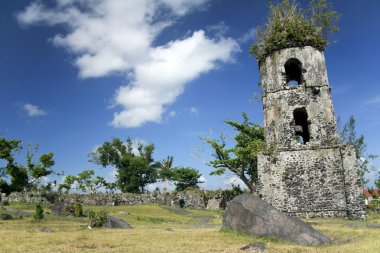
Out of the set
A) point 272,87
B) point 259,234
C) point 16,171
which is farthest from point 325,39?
point 16,171

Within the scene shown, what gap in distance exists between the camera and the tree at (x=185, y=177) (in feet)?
182

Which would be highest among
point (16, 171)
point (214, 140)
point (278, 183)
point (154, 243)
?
point (214, 140)

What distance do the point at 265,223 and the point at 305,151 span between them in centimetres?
933

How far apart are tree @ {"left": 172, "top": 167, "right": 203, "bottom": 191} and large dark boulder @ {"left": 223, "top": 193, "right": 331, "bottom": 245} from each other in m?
41.6

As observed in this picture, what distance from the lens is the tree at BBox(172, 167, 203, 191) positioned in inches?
2190

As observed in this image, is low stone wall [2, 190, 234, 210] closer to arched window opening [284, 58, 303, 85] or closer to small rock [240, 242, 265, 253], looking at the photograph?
arched window opening [284, 58, 303, 85]

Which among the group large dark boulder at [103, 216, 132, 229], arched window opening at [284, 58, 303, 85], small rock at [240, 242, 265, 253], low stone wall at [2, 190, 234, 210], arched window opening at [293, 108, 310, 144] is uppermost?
arched window opening at [284, 58, 303, 85]

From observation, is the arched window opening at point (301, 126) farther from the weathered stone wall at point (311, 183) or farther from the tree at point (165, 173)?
the tree at point (165, 173)

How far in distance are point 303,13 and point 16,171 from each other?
100 feet

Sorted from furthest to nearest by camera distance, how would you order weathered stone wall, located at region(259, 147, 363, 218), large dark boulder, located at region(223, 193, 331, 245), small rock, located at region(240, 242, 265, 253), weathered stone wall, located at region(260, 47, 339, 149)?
weathered stone wall, located at region(260, 47, 339, 149)
weathered stone wall, located at region(259, 147, 363, 218)
large dark boulder, located at region(223, 193, 331, 245)
small rock, located at region(240, 242, 265, 253)

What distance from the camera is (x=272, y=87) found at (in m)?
22.5

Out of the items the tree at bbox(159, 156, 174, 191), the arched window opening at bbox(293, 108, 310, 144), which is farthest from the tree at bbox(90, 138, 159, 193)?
the arched window opening at bbox(293, 108, 310, 144)

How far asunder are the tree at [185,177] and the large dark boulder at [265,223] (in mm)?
41572

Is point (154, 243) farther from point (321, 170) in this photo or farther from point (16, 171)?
point (16, 171)
